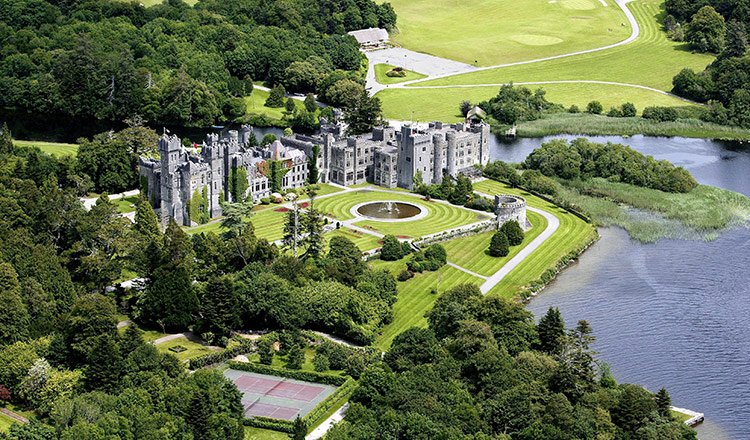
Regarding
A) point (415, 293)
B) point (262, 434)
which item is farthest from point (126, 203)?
point (262, 434)

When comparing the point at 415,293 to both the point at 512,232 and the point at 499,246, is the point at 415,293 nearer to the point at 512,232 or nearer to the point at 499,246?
the point at 499,246

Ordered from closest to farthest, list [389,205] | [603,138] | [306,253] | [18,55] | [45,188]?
[306,253], [45,188], [389,205], [603,138], [18,55]

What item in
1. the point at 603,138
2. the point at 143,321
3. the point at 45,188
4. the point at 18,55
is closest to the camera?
the point at 143,321

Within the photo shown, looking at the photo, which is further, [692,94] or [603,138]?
[692,94]

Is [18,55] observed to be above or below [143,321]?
above

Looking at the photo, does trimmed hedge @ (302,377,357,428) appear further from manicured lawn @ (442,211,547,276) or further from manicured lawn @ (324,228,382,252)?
manicured lawn @ (324,228,382,252)

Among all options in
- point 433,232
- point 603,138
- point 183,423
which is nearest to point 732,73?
point 603,138

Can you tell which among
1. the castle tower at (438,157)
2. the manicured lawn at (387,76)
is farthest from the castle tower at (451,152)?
the manicured lawn at (387,76)

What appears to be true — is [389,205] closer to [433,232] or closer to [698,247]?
[433,232]
